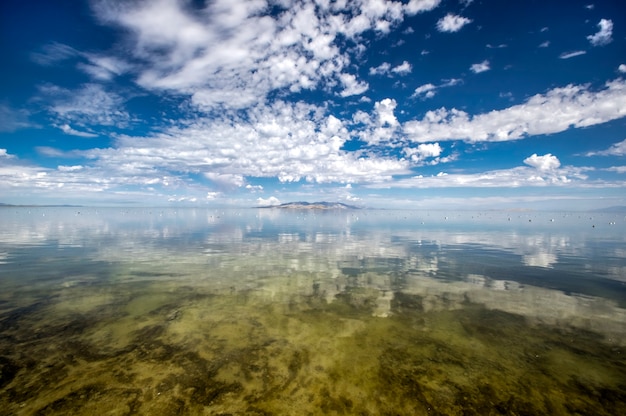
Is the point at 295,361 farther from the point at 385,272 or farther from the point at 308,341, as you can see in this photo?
the point at 385,272

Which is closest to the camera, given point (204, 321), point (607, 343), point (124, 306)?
point (607, 343)

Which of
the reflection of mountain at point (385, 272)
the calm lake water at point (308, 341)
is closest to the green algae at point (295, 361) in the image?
the calm lake water at point (308, 341)

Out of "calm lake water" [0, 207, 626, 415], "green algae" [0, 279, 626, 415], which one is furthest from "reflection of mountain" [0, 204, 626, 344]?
"green algae" [0, 279, 626, 415]

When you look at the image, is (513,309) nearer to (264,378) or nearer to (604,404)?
(604,404)

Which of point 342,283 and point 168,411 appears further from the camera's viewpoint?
A: point 342,283

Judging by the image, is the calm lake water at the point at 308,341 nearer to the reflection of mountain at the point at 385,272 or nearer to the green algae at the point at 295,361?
the green algae at the point at 295,361

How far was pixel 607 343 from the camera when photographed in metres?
15.9

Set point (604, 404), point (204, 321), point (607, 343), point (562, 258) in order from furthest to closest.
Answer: point (562, 258)
point (204, 321)
point (607, 343)
point (604, 404)

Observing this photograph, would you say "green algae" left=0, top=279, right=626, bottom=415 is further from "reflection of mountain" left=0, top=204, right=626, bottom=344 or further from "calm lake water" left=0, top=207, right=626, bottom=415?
"reflection of mountain" left=0, top=204, right=626, bottom=344

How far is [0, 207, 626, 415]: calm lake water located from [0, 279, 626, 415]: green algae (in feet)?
0.24

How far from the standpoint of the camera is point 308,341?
51.2ft

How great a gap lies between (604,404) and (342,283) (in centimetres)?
1831

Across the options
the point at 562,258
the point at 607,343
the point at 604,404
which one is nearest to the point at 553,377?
the point at 604,404

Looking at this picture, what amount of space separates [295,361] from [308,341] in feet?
6.78
